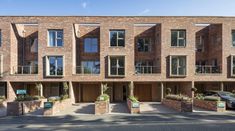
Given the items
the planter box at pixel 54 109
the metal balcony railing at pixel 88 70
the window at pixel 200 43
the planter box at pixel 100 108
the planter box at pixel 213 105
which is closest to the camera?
the planter box at pixel 54 109

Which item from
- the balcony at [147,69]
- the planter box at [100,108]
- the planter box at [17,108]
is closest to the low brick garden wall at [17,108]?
the planter box at [17,108]

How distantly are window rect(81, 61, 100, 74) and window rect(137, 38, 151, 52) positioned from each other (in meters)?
5.55

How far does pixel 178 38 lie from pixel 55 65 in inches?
528

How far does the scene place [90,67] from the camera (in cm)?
2198

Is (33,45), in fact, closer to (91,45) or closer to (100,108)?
(91,45)

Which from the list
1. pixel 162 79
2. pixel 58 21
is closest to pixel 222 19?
pixel 162 79

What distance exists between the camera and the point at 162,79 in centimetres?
1980

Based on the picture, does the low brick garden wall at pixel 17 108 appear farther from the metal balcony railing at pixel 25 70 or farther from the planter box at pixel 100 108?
the metal balcony railing at pixel 25 70

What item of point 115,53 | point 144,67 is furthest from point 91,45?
point 144,67

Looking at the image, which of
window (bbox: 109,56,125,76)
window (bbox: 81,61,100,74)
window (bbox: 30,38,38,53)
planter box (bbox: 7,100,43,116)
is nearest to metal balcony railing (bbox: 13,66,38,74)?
window (bbox: 30,38,38,53)

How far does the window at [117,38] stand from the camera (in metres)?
20.0

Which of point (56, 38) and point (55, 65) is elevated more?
point (56, 38)

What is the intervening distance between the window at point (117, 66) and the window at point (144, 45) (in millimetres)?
3869

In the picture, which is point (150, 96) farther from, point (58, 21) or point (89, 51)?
point (58, 21)
